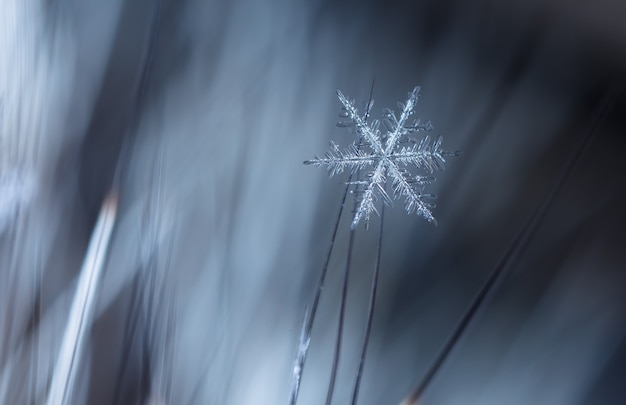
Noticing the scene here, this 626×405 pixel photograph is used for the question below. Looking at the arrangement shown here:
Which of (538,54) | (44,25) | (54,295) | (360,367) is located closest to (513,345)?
(360,367)

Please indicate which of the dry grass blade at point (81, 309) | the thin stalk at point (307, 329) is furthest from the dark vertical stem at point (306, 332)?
the dry grass blade at point (81, 309)

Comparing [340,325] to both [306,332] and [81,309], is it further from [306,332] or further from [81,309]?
[81,309]

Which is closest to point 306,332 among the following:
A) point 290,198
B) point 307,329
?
point 307,329

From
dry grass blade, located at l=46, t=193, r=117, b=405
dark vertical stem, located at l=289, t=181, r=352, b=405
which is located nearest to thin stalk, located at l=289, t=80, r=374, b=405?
dark vertical stem, located at l=289, t=181, r=352, b=405

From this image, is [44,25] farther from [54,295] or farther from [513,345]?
[513,345]

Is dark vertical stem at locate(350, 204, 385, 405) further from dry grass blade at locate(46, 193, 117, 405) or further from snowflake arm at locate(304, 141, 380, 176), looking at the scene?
dry grass blade at locate(46, 193, 117, 405)

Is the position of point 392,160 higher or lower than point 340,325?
higher

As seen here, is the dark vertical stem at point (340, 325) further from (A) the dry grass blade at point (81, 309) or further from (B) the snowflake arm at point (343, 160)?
(A) the dry grass blade at point (81, 309)

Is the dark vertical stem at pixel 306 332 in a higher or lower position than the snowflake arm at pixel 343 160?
lower
